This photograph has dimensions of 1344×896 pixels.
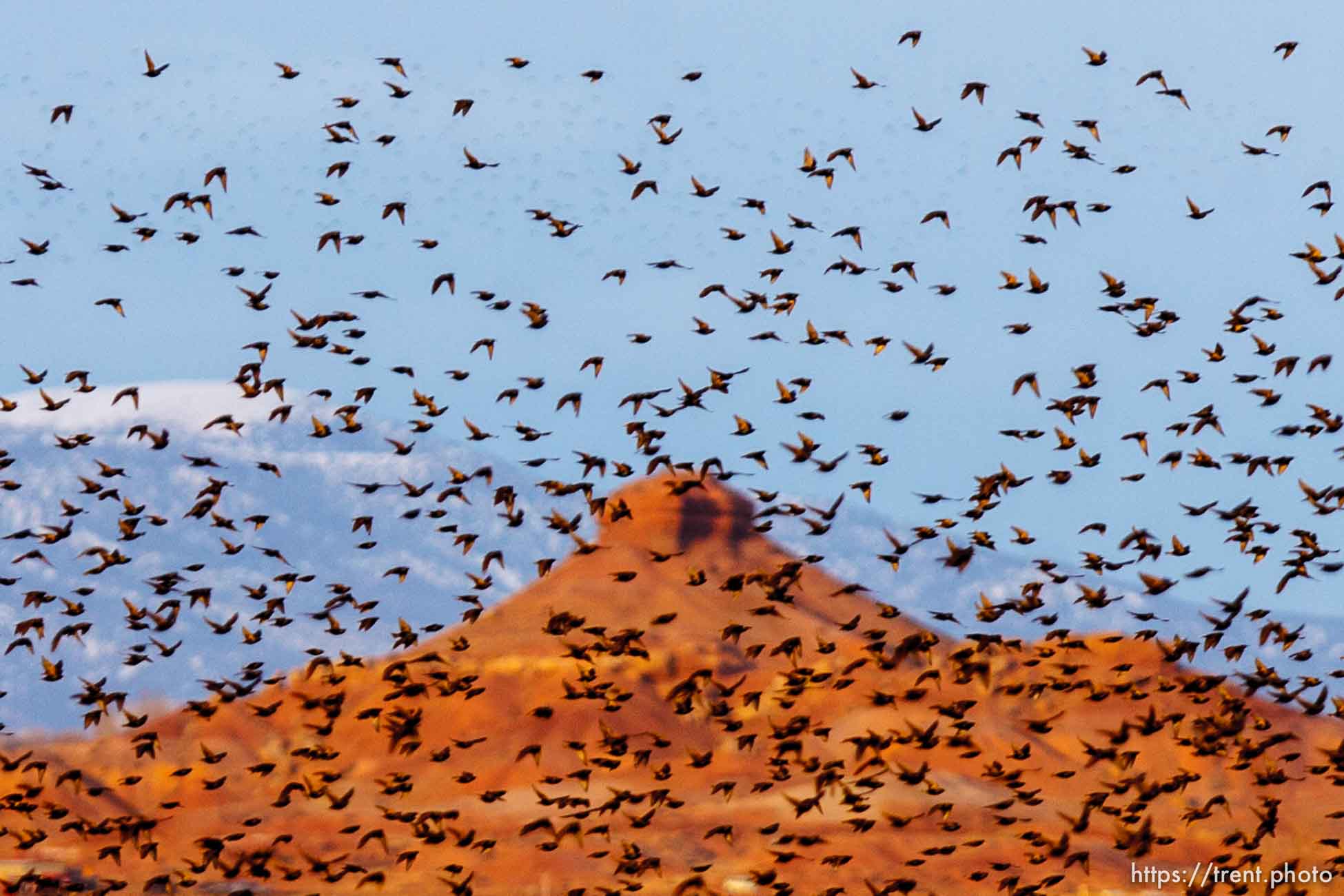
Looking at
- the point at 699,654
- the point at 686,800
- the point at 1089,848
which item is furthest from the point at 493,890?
the point at 699,654

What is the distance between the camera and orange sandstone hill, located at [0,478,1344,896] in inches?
2680

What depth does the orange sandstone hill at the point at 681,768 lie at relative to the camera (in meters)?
68.1

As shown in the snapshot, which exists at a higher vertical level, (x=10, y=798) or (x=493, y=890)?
(x=493, y=890)

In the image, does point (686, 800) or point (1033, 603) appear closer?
point (1033, 603)

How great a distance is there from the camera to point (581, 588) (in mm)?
105375

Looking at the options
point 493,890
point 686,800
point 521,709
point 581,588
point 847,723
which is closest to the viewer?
point 493,890

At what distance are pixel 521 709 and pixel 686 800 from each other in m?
14.7

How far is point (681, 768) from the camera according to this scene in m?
87.9

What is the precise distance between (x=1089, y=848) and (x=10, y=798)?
44981mm

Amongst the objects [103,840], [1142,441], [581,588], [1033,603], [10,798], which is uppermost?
[581,588]

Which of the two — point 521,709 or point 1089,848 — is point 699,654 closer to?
point 521,709

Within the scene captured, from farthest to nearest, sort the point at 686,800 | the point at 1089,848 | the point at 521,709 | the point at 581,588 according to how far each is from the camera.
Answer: the point at 581,588 → the point at 521,709 → the point at 686,800 → the point at 1089,848

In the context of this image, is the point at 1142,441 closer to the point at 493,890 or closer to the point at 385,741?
the point at 493,890

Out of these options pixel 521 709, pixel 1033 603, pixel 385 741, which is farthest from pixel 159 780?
pixel 1033 603
